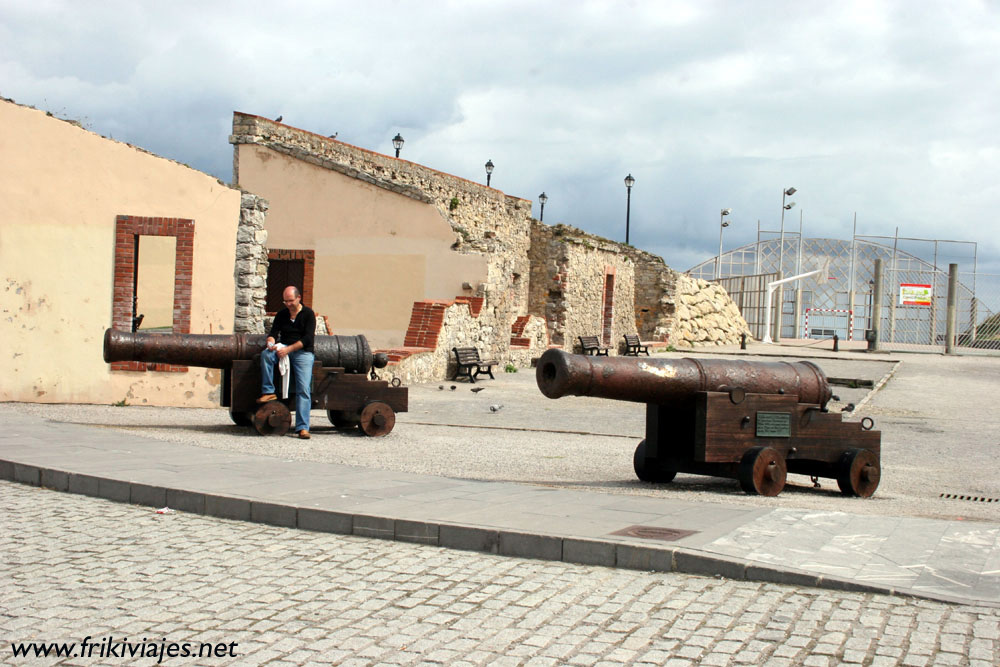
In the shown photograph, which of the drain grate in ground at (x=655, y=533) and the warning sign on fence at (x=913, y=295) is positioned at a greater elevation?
the warning sign on fence at (x=913, y=295)

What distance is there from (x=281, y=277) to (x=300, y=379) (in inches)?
548

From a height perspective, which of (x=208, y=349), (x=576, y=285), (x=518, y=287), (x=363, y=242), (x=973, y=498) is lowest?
(x=973, y=498)

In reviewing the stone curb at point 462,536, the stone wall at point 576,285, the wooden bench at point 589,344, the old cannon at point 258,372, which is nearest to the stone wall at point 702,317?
the stone wall at point 576,285

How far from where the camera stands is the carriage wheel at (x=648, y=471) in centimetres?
831

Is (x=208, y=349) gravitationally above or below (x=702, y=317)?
below

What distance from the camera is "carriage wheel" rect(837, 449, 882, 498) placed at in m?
8.04

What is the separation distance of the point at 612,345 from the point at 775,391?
2612 cm

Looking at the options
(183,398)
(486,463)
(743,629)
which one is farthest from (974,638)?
(183,398)

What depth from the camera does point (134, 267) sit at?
46.2ft

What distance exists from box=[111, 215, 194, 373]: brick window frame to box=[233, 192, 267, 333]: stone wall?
83cm

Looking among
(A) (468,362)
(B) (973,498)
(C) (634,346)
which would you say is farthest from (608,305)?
(B) (973,498)

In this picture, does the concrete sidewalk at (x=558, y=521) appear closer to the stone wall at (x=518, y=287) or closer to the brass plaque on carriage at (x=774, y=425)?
the brass plaque on carriage at (x=774, y=425)

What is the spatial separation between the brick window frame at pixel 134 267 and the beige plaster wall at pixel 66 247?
9 centimetres

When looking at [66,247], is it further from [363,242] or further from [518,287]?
[518,287]
